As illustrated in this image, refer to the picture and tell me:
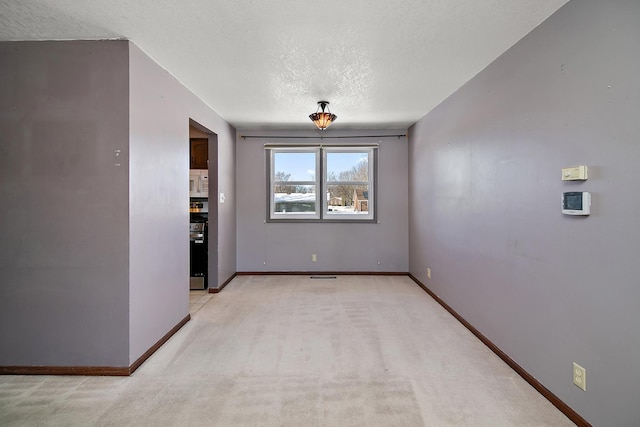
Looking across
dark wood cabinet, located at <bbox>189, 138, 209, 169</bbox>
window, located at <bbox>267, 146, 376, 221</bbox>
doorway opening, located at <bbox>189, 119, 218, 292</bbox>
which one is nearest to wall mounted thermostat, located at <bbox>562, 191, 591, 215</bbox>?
window, located at <bbox>267, 146, 376, 221</bbox>

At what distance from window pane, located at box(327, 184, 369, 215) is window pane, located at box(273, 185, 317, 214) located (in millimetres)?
302

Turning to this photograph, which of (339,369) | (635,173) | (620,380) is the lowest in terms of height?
(339,369)

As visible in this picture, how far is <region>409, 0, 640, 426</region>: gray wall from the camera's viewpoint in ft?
5.31

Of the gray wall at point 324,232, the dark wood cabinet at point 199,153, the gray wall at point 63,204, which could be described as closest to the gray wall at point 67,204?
the gray wall at point 63,204

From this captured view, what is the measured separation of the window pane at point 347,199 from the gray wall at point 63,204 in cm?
379

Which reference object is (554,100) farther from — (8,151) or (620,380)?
(8,151)

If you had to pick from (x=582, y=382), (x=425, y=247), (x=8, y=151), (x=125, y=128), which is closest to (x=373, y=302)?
(x=425, y=247)

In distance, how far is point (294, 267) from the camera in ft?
19.0

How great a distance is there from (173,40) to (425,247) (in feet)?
13.0

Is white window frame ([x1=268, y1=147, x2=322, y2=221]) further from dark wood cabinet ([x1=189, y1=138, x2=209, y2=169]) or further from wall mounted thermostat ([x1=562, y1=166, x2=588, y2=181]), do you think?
wall mounted thermostat ([x1=562, y1=166, x2=588, y2=181])

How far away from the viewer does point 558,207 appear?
81.3 inches

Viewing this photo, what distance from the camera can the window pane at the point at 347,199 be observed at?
19.3 ft

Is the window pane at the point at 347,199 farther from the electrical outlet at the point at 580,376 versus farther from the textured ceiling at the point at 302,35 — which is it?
the electrical outlet at the point at 580,376

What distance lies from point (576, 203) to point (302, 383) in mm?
2066
